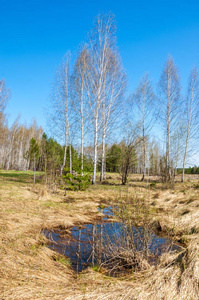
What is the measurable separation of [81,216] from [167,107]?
14.7 metres

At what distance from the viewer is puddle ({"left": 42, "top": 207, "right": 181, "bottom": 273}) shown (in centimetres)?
341

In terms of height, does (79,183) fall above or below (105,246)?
above

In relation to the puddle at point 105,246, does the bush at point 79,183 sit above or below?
above

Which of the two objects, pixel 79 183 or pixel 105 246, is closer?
pixel 105 246

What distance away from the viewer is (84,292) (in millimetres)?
2385

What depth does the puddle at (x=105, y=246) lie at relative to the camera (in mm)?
3413

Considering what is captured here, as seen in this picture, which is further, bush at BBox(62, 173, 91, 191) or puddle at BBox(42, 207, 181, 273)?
bush at BBox(62, 173, 91, 191)

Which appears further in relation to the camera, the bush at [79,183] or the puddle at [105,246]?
the bush at [79,183]

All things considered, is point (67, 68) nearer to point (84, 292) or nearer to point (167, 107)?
point (167, 107)

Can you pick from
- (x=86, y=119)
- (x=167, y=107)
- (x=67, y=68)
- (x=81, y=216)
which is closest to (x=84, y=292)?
(x=81, y=216)

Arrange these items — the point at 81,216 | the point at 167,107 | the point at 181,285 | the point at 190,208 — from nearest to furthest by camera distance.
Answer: the point at 181,285
the point at 81,216
the point at 190,208
the point at 167,107

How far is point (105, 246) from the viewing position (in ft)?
11.9

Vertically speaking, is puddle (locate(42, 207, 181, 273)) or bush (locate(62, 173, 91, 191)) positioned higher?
bush (locate(62, 173, 91, 191))

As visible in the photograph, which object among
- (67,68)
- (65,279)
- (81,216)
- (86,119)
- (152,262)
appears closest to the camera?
(65,279)
